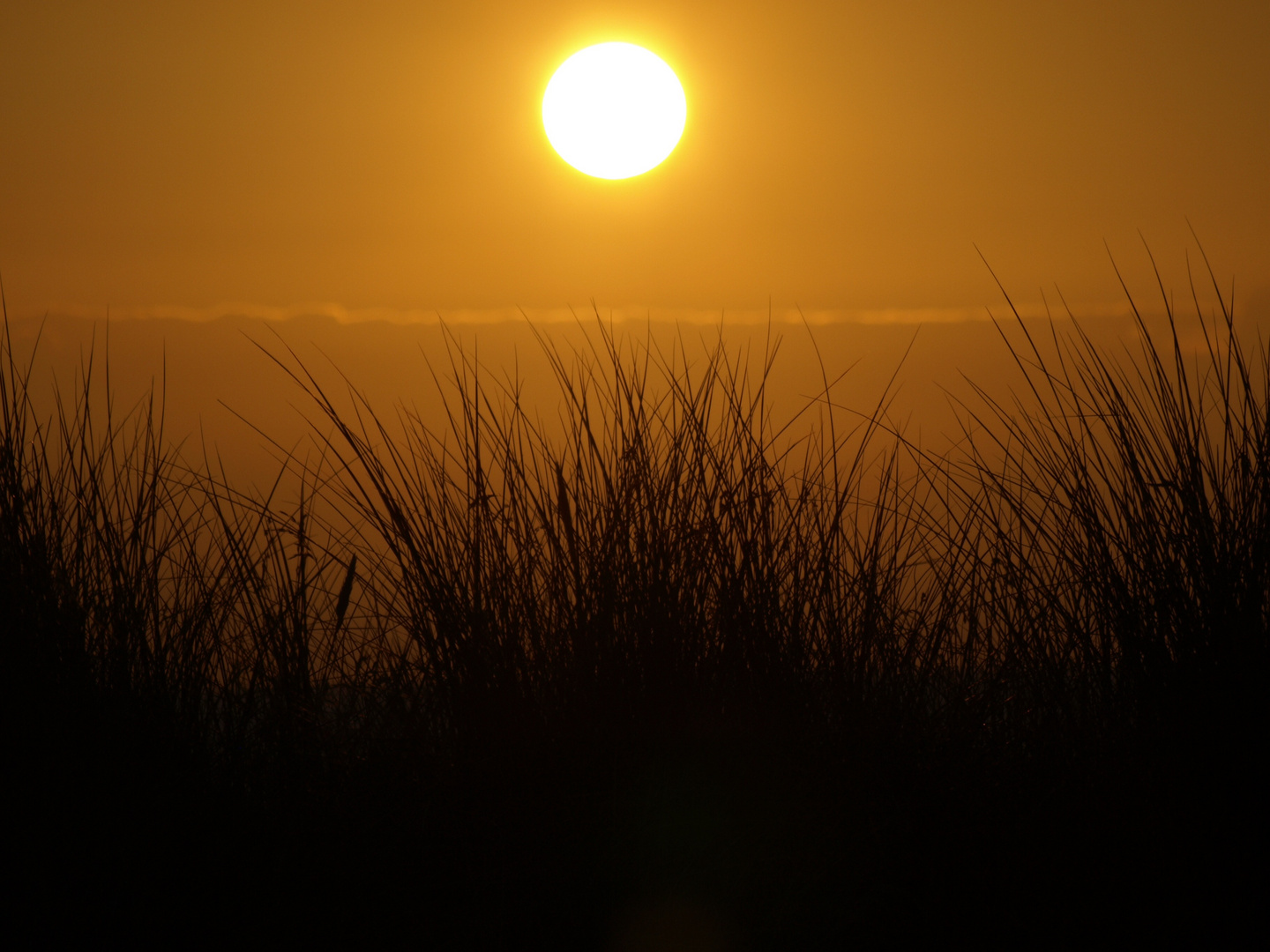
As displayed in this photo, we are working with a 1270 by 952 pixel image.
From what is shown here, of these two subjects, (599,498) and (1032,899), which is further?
(599,498)

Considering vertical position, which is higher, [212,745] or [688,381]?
[688,381]

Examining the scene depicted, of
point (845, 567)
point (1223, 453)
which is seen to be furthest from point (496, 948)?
point (1223, 453)

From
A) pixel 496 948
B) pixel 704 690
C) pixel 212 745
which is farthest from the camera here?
pixel 212 745

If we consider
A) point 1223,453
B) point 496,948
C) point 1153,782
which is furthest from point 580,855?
point 1223,453

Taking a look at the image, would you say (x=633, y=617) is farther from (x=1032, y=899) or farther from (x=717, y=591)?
(x=1032, y=899)

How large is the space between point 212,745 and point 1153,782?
5.43 ft

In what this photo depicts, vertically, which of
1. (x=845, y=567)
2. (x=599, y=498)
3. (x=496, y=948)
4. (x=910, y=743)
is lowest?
(x=496, y=948)

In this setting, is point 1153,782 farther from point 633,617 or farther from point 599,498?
point 599,498

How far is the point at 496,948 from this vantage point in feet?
4.86

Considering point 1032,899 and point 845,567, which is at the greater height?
point 845,567

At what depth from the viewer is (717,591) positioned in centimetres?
174

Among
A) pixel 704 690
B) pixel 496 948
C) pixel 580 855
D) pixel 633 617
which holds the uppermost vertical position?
pixel 633 617

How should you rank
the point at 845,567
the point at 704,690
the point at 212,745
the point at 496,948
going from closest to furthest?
1. the point at 496,948
2. the point at 704,690
3. the point at 212,745
4. the point at 845,567

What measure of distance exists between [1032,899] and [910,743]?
30 centimetres
